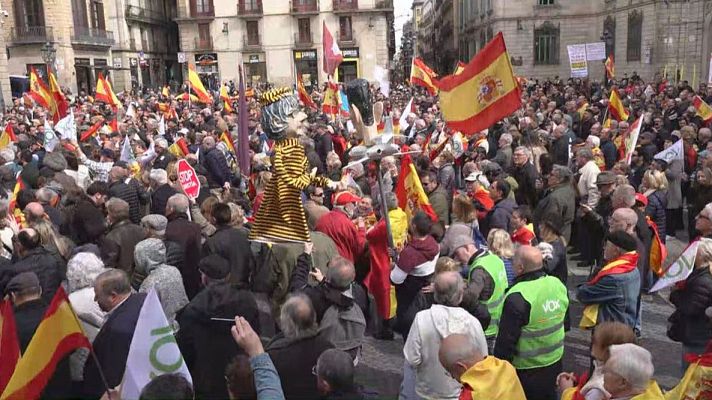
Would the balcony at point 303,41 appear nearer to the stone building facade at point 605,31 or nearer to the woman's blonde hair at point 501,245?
the stone building facade at point 605,31

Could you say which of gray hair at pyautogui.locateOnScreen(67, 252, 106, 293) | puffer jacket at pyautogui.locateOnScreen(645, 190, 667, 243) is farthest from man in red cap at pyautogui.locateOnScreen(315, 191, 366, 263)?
puffer jacket at pyautogui.locateOnScreen(645, 190, 667, 243)

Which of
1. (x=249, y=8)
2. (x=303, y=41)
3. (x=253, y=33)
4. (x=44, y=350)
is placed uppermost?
(x=249, y=8)

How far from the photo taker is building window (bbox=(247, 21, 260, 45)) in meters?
48.3

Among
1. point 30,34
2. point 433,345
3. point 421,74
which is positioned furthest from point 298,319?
point 30,34

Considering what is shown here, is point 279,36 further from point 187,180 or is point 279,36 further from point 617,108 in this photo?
point 187,180

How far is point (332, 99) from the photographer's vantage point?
15.1m

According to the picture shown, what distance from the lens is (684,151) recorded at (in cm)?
1005

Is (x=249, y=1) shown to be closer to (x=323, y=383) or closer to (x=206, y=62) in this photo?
(x=206, y=62)

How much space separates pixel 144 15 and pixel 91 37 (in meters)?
9.76

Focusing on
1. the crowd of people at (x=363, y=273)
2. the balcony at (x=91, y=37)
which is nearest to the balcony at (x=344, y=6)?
the balcony at (x=91, y=37)

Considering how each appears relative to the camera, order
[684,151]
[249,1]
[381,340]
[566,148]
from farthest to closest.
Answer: [249,1] < [566,148] < [684,151] < [381,340]

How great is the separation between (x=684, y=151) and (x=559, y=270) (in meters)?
5.59

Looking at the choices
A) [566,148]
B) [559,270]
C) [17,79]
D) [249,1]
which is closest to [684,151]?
[566,148]

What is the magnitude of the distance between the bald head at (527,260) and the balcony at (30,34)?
40.2m
